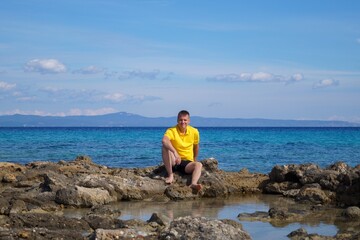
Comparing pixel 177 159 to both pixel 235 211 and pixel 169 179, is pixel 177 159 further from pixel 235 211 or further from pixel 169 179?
pixel 235 211

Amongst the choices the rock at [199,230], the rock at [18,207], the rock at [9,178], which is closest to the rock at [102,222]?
the rock at [199,230]

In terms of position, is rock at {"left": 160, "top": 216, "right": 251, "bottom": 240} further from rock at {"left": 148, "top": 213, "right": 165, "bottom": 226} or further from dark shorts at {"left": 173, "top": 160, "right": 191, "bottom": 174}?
dark shorts at {"left": 173, "top": 160, "right": 191, "bottom": 174}

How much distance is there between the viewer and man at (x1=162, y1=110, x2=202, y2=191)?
46.7 ft

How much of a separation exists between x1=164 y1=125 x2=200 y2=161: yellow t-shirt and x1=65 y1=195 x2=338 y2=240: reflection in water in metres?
1.34

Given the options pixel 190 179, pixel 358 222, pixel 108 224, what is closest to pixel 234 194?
pixel 190 179

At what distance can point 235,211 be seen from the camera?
12.4 meters

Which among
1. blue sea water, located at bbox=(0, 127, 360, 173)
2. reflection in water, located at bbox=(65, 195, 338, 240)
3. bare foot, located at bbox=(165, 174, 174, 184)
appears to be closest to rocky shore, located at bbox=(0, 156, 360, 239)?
bare foot, located at bbox=(165, 174, 174, 184)

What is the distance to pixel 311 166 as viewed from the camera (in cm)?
1641

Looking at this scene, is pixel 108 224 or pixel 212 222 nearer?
pixel 212 222

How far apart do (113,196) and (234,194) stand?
3275mm

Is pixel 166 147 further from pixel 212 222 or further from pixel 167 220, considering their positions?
pixel 212 222

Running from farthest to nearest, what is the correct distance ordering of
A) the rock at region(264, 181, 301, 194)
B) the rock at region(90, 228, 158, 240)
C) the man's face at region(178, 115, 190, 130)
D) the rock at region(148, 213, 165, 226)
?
the rock at region(264, 181, 301, 194) < the man's face at region(178, 115, 190, 130) < the rock at region(148, 213, 165, 226) < the rock at region(90, 228, 158, 240)

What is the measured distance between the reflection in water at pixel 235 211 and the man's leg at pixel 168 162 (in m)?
1.03

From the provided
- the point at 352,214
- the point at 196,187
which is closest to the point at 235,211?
the point at 196,187
